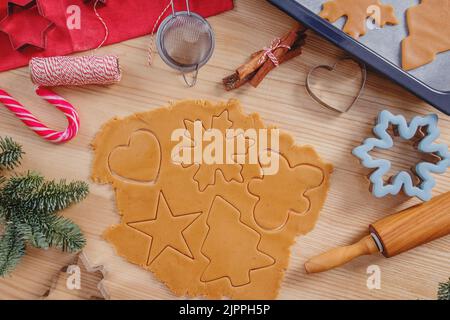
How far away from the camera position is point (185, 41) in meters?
1.00

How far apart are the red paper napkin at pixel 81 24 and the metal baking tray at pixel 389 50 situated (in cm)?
18

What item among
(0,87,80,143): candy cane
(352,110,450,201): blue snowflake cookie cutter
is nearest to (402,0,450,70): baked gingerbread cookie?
Result: (352,110,450,201): blue snowflake cookie cutter

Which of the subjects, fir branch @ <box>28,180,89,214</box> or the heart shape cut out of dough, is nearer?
fir branch @ <box>28,180,89,214</box>

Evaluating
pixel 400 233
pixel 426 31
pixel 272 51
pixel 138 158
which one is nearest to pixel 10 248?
pixel 138 158

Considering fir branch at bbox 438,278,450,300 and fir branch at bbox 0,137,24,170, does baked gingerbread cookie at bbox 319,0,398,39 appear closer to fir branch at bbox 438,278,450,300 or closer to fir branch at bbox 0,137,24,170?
fir branch at bbox 438,278,450,300

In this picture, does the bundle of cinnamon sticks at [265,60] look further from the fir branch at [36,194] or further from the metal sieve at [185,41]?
the fir branch at [36,194]

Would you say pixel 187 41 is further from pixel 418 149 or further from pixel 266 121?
pixel 418 149

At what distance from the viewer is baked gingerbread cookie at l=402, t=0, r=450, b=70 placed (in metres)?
0.99

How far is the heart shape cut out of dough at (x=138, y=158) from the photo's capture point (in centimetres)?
102

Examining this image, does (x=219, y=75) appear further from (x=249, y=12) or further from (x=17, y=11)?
(x=17, y=11)

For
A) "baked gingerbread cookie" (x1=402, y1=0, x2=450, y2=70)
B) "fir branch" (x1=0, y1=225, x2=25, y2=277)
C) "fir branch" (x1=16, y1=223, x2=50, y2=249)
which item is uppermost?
"baked gingerbread cookie" (x1=402, y1=0, x2=450, y2=70)

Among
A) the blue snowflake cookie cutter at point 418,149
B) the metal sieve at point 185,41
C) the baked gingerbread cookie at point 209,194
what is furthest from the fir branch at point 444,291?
the metal sieve at point 185,41

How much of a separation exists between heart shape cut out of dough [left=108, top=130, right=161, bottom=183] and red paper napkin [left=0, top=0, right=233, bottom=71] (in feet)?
0.70
